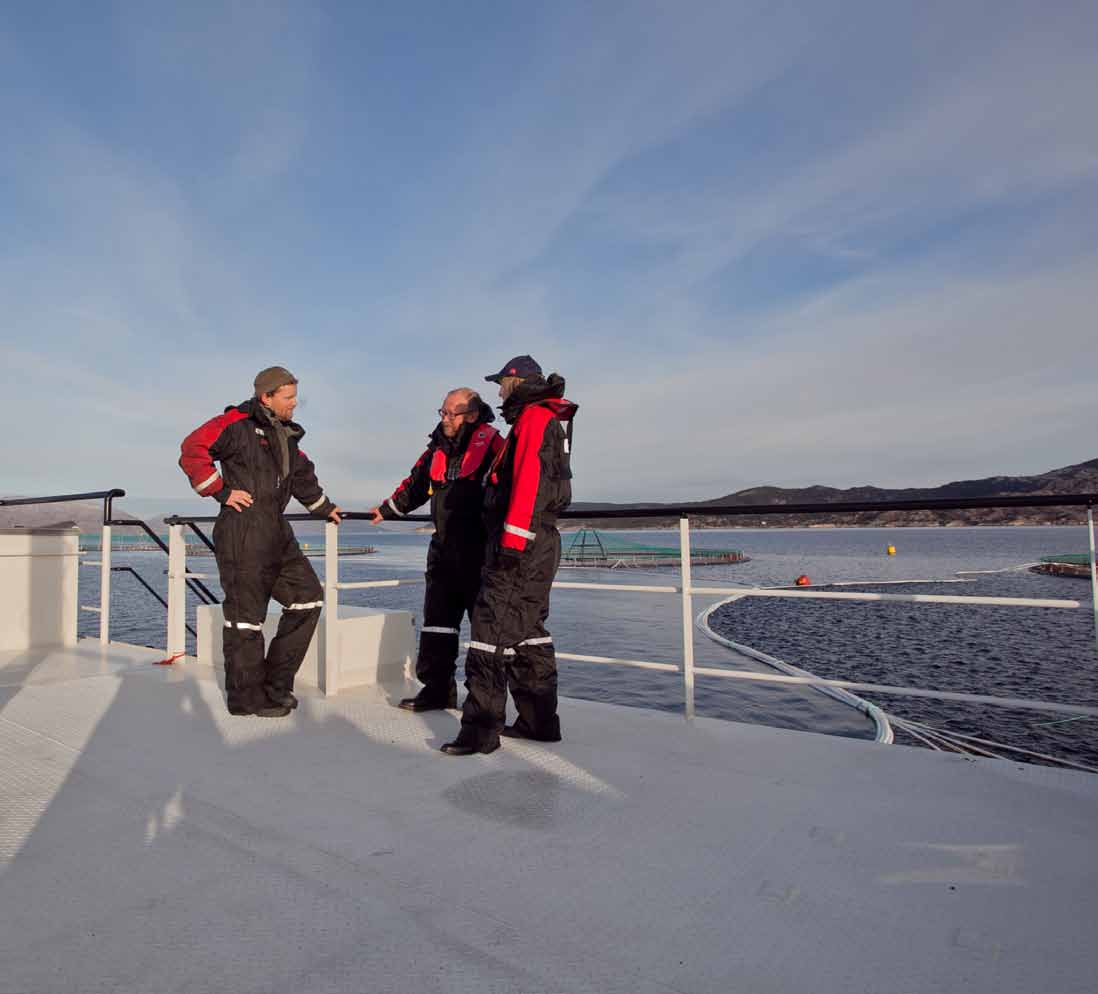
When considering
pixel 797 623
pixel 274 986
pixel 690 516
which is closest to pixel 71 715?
pixel 274 986

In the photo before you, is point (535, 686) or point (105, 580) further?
point (105, 580)

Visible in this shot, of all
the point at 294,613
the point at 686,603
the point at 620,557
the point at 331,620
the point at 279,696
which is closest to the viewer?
the point at 686,603

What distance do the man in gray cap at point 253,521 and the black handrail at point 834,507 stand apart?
418 millimetres

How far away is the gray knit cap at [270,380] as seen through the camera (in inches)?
130

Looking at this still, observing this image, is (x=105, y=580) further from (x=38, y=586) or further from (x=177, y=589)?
(x=177, y=589)

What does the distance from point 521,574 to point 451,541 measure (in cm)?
65

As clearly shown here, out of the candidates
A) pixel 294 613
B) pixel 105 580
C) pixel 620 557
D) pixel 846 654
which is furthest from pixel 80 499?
pixel 620 557

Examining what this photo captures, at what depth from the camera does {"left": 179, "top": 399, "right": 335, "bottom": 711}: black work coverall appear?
3.16 metres

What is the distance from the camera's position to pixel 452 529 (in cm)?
327

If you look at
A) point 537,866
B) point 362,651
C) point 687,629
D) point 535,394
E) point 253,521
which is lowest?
point 537,866

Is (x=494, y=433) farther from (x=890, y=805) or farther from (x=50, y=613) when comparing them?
(x=50, y=613)

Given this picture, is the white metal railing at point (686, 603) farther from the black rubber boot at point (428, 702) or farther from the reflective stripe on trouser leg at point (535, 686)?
the black rubber boot at point (428, 702)

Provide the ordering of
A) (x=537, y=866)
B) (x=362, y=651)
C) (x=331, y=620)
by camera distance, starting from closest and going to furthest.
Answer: (x=537, y=866), (x=331, y=620), (x=362, y=651)

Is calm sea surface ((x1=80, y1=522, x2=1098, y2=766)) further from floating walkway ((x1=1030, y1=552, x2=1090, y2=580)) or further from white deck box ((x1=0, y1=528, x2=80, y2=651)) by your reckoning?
floating walkway ((x1=1030, y1=552, x2=1090, y2=580))
